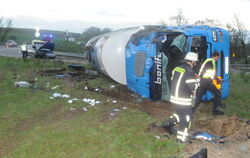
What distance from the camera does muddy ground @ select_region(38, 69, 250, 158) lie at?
5387 millimetres

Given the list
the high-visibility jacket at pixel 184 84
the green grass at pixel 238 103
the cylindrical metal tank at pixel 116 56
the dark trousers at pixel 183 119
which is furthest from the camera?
the cylindrical metal tank at pixel 116 56

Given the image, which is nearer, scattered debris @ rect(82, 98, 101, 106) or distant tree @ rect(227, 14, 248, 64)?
scattered debris @ rect(82, 98, 101, 106)

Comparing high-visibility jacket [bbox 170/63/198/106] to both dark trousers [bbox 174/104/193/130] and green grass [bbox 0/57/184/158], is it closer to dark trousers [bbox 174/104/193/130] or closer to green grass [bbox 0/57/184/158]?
dark trousers [bbox 174/104/193/130]

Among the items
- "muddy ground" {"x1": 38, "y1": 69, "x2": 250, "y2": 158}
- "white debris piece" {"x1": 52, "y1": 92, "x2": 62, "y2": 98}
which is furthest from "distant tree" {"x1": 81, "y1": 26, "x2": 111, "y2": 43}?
"muddy ground" {"x1": 38, "y1": 69, "x2": 250, "y2": 158}

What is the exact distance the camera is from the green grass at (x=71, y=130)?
5.62 metres

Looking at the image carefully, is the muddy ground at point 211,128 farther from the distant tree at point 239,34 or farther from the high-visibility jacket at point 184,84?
the distant tree at point 239,34

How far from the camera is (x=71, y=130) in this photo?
6.72 meters

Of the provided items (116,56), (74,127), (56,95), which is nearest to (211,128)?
(74,127)

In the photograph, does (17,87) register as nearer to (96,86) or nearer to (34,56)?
(96,86)

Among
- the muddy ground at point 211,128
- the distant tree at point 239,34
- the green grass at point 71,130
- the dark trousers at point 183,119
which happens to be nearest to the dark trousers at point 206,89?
the muddy ground at point 211,128

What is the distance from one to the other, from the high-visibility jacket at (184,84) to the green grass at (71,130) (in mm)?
827

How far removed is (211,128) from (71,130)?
316 cm

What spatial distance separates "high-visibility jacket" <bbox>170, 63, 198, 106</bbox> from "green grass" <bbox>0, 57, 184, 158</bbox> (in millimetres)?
827

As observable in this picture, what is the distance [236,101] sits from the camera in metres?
11.3
